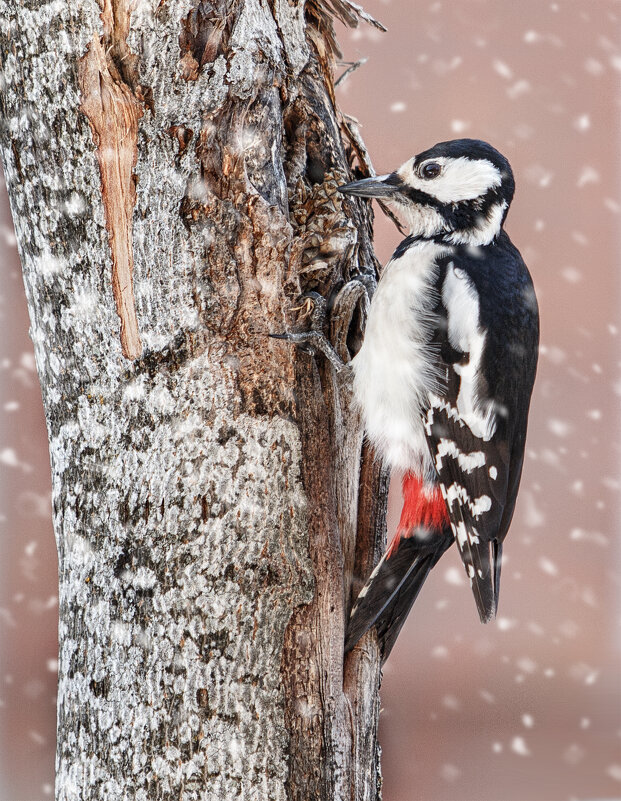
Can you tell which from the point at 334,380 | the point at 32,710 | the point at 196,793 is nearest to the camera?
the point at 196,793

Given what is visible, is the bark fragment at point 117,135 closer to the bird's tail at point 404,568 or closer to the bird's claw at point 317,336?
the bird's claw at point 317,336

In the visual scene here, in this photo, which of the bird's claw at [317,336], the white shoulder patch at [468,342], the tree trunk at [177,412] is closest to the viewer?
the tree trunk at [177,412]

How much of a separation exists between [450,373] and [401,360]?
0.26 feet

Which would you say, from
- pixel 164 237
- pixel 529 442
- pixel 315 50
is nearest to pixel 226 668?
pixel 164 237

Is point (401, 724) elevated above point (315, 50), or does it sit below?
below

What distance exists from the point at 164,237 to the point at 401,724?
1500mm

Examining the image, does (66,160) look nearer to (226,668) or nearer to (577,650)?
(226,668)

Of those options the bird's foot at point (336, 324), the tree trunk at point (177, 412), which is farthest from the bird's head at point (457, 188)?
the tree trunk at point (177, 412)

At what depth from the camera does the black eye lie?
48.6 inches

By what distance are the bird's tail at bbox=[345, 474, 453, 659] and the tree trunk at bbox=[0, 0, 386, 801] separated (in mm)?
48

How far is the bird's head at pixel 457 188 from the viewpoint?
4.04ft

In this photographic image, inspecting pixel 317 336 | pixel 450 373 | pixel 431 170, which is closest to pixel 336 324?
pixel 317 336

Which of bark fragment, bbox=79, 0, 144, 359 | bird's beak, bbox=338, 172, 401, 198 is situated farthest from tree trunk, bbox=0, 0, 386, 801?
bird's beak, bbox=338, 172, 401, 198

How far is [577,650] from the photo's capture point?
2029mm
